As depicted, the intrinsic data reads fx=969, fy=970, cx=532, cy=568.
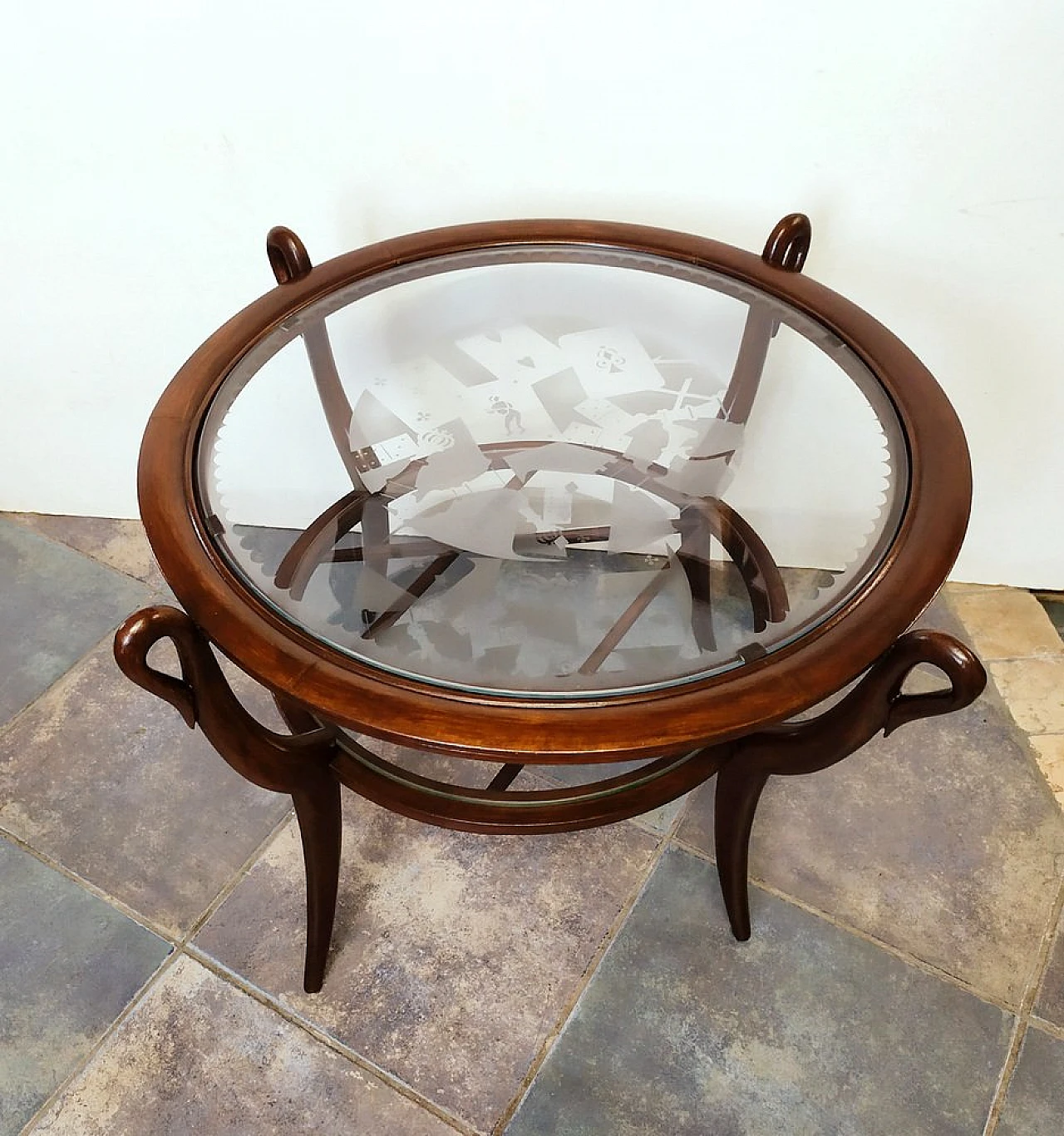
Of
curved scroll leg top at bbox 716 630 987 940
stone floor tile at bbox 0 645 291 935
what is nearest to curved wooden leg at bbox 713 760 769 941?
curved scroll leg top at bbox 716 630 987 940

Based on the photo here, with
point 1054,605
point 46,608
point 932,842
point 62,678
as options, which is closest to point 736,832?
point 932,842

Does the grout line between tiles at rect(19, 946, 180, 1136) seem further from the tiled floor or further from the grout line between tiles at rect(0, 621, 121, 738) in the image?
the grout line between tiles at rect(0, 621, 121, 738)

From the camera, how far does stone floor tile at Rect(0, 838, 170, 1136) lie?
1.09 metres

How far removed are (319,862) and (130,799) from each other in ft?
1.49

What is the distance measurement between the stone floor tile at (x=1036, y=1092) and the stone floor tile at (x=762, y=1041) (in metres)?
0.02

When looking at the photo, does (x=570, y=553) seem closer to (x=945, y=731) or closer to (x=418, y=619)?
(x=418, y=619)

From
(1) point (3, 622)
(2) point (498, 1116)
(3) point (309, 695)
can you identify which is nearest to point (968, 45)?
(3) point (309, 695)

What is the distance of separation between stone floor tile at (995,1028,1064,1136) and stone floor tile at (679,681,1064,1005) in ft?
0.19

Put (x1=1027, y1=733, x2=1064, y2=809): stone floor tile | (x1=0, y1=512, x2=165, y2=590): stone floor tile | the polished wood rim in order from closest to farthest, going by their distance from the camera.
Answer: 1. the polished wood rim
2. (x1=1027, y1=733, x2=1064, y2=809): stone floor tile
3. (x1=0, y1=512, x2=165, y2=590): stone floor tile

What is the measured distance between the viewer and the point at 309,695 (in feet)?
2.27

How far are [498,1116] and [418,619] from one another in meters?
0.61

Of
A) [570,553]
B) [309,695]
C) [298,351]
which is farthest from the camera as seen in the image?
[298,351]

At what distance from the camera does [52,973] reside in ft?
3.83

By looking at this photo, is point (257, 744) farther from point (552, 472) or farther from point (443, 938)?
point (443, 938)
